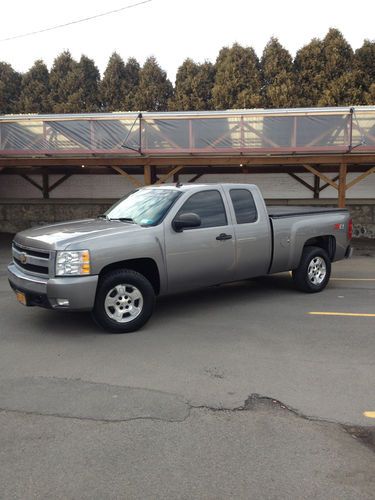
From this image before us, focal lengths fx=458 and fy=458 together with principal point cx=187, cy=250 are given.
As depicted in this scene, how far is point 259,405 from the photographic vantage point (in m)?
3.74

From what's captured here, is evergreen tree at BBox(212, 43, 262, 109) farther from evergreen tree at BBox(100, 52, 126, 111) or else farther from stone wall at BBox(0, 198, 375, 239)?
stone wall at BBox(0, 198, 375, 239)

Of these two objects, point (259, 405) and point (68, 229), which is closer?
point (259, 405)

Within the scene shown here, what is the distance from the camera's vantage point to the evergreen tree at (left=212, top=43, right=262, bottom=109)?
22.5 m

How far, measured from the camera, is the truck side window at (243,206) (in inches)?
Result: 268

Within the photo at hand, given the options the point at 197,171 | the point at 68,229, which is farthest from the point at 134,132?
the point at 68,229

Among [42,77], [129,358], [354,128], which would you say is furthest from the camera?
[42,77]

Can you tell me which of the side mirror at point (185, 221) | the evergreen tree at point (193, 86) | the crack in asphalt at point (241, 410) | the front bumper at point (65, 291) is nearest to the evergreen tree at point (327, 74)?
the evergreen tree at point (193, 86)

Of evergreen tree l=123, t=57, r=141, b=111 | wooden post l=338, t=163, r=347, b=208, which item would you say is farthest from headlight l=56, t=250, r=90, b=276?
evergreen tree l=123, t=57, r=141, b=111

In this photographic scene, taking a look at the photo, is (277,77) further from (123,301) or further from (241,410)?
(241,410)

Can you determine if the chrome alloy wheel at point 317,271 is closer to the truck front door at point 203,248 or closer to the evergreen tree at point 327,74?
the truck front door at point 203,248

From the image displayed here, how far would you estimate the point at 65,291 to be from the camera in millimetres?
5188

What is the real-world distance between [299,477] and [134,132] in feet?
38.0

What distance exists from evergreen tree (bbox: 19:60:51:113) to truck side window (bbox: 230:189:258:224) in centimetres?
2115

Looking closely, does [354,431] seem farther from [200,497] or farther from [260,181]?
[260,181]
